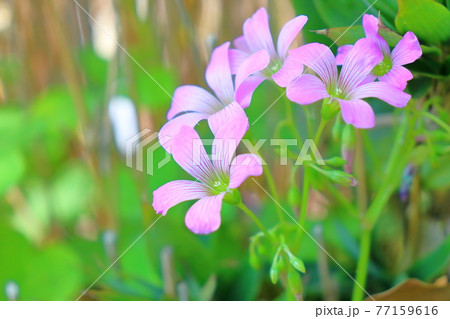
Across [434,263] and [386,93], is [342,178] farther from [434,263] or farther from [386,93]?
[434,263]

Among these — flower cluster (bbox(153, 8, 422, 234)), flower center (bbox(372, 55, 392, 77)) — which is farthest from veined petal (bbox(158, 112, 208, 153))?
flower center (bbox(372, 55, 392, 77))

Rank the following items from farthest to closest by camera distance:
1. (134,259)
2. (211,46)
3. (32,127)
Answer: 1. (32,127)
2. (134,259)
3. (211,46)

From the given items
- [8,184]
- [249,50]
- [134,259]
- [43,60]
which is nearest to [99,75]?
[43,60]

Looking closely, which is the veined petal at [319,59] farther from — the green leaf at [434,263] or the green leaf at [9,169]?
the green leaf at [9,169]

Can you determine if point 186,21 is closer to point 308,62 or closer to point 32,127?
point 308,62

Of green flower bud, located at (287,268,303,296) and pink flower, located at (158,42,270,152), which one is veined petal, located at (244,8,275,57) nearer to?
pink flower, located at (158,42,270,152)

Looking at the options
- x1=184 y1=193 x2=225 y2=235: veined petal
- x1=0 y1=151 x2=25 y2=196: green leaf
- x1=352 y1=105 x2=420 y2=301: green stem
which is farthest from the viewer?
x1=0 y1=151 x2=25 y2=196: green leaf

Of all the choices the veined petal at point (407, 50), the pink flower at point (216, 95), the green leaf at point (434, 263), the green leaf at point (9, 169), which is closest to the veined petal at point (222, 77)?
the pink flower at point (216, 95)
